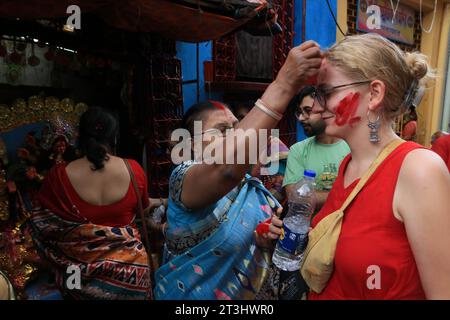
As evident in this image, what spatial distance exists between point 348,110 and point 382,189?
37cm

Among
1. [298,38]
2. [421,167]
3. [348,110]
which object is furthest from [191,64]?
[421,167]

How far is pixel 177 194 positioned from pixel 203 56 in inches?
145

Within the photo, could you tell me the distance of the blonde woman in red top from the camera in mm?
1108

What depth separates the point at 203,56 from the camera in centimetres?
480

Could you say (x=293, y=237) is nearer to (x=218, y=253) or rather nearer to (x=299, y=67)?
(x=218, y=253)

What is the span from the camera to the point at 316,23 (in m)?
6.15

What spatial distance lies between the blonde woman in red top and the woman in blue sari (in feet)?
0.99

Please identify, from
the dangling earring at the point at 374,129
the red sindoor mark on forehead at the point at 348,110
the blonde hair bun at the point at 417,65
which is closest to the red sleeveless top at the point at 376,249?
the dangling earring at the point at 374,129

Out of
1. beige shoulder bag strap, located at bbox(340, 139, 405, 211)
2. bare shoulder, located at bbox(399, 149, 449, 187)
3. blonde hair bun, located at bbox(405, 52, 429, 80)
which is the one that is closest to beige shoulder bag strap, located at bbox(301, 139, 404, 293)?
beige shoulder bag strap, located at bbox(340, 139, 405, 211)

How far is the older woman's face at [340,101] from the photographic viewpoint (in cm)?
139

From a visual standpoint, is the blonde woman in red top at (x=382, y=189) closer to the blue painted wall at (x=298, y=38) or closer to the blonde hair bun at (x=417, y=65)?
the blonde hair bun at (x=417, y=65)

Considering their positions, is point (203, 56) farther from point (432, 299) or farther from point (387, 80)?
point (432, 299)

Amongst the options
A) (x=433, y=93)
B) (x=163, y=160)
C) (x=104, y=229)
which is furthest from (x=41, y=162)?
(x=433, y=93)

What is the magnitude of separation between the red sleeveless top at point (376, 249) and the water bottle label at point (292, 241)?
0.13 metres
